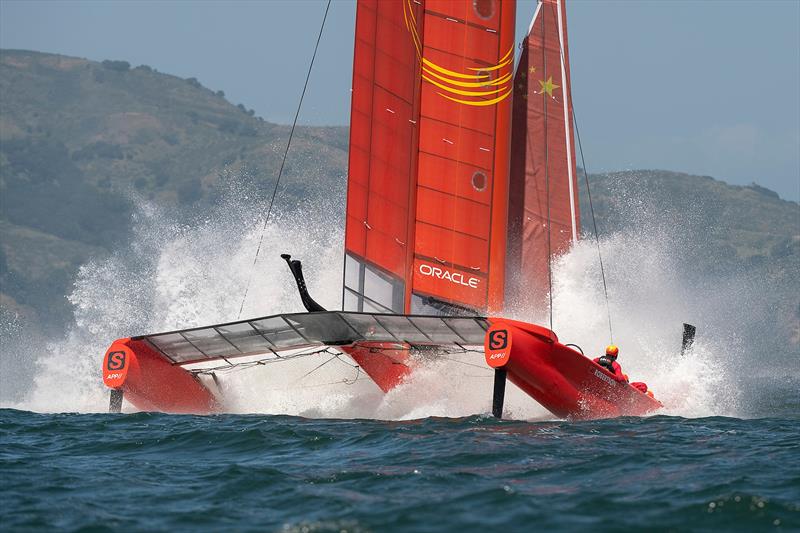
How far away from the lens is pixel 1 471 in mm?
11562

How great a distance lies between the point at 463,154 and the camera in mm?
18375

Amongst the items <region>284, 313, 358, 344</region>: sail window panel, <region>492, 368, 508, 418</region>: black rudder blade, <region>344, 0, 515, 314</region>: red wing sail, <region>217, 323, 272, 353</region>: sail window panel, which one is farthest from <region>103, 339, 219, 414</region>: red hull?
<region>492, 368, 508, 418</region>: black rudder blade

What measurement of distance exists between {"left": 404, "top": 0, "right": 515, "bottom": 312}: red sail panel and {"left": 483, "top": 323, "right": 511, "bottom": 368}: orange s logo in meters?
3.21

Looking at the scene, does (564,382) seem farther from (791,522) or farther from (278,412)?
(791,522)

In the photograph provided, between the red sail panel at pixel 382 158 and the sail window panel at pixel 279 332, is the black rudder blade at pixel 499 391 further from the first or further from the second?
the red sail panel at pixel 382 158

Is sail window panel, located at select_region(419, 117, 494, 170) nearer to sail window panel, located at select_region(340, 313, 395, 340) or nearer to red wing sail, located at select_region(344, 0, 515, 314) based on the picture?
red wing sail, located at select_region(344, 0, 515, 314)

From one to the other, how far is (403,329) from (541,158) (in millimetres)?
6247

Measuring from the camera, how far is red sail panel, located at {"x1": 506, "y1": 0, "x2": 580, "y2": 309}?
67.3 ft

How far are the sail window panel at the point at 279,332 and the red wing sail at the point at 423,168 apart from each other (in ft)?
6.94

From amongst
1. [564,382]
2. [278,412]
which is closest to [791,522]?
[564,382]

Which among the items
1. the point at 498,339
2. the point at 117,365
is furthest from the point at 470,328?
the point at 117,365

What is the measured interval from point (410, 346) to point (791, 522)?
7.43 meters

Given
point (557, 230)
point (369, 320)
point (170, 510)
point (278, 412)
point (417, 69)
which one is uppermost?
point (417, 69)

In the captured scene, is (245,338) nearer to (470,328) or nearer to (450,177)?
(470,328)
